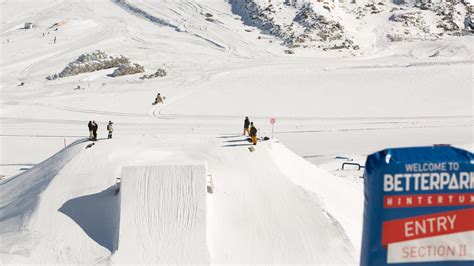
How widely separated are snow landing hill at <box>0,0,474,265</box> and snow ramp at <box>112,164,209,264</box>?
0.03 meters

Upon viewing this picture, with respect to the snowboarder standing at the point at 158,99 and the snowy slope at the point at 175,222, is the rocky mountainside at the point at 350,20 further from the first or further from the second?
the snowy slope at the point at 175,222

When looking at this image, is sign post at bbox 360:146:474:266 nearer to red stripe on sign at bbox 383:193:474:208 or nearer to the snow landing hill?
red stripe on sign at bbox 383:193:474:208

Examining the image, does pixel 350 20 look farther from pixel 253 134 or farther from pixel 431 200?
pixel 431 200

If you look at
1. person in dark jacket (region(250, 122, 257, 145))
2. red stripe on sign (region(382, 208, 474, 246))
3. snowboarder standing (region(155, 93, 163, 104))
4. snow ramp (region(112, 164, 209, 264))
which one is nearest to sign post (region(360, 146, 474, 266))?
red stripe on sign (region(382, 208, 474, 246))

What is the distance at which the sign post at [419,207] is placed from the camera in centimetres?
427

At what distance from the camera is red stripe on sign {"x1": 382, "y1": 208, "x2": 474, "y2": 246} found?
14.3 ft

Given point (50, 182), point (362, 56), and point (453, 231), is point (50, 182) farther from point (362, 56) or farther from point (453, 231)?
point (362, 56)

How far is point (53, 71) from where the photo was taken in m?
42.9

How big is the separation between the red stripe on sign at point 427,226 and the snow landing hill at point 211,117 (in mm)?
8029

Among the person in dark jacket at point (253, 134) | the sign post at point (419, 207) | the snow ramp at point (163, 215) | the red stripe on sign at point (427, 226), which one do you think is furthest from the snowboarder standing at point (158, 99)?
the red stripe on sign at point (427, 226)

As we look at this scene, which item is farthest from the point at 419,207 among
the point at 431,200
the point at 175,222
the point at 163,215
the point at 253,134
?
the point at 253,134

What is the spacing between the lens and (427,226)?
172 inches

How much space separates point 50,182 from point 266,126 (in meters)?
15.9

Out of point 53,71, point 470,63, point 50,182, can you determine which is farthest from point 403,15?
point 50,182
